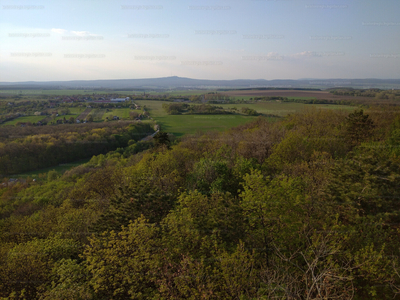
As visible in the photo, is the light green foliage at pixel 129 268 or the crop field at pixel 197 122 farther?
the crop field at pixel 197 122

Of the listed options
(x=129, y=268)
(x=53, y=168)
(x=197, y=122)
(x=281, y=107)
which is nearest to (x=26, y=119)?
(x=53, y=168)

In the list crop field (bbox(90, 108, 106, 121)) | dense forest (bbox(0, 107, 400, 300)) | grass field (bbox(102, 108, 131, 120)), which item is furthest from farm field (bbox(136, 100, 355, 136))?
dense forest (bbox(0, 107, 400, 300))

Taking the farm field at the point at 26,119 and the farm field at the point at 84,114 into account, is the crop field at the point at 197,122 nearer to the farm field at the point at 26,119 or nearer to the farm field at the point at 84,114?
the farm field at the point at 84,114

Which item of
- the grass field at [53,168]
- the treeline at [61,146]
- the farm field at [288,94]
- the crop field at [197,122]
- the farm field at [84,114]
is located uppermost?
the farm field at [288,94]

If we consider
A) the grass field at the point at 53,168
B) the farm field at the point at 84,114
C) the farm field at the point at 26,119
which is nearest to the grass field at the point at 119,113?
Answer: the farm field at the point at 84,114

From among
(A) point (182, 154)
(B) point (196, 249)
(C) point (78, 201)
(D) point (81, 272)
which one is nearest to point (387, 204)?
(B) point (196, 249)

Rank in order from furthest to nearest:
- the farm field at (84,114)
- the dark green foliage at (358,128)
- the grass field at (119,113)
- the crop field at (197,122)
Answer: the grass field at (119,113), the farm field at (84,114), the crop field at (197,122), the dark green foliage at (358,128)

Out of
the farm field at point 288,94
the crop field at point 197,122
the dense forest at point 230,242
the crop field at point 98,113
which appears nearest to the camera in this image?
the dense forest at point 230,242

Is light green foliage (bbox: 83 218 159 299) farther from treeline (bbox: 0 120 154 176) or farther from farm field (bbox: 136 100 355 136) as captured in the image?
treeline (bbox: 0 120 154 176)

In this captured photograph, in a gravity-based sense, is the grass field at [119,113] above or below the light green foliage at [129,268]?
above

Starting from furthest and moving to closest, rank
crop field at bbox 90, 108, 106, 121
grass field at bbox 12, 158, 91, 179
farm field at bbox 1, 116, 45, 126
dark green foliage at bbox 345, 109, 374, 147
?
crop field at bbox 90, 108, 106, 121 < farm field at bbox 1, 116, 45, 126 < grass field at bbox 12, 158, 91, 179 < dark green foliage at bbox 345, 109, 374, 147
